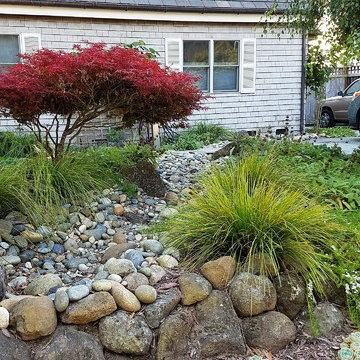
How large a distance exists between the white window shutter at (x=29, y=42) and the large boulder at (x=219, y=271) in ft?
24.4

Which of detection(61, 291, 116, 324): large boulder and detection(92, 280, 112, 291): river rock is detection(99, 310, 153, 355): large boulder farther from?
detection(92, 280, 112, 291): river rock

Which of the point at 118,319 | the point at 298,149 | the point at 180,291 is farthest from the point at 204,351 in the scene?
the point at 298,149

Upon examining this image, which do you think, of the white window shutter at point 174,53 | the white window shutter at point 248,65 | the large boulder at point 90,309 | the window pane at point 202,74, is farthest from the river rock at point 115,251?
the white window shutter at point 248,65

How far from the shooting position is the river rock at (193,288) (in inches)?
104

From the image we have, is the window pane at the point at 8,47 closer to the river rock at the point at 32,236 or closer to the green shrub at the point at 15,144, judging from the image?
the green shrub at the point at 15,144

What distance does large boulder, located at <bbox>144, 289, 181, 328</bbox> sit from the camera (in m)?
2.49

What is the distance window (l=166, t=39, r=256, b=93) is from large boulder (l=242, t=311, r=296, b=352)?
27.0 ft

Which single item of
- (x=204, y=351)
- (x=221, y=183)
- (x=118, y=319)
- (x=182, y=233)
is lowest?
(x=204, y=351)

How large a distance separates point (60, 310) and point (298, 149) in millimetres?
4470

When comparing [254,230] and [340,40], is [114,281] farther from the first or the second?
[340,40]

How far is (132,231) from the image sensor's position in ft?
12.4

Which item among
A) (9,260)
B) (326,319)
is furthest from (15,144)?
(326,319)

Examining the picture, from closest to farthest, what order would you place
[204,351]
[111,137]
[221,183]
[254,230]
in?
[204,351]
[254,230]
[221,183]
[111,137]

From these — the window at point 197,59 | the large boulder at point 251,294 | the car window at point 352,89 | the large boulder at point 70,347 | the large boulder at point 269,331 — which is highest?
the window at point 197,59
